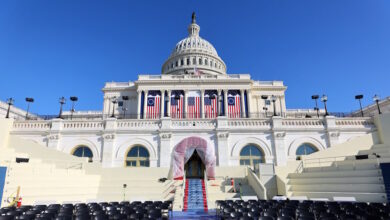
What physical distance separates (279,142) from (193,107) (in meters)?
25.6

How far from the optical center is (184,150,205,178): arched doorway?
24.8m

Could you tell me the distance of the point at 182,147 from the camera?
23703 mm

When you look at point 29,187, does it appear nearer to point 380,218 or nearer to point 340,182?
point 380,218

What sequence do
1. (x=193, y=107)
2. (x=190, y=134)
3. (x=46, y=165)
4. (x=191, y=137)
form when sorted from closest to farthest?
(x=46, y=165) → (x=191, y=137) → (x=190, y=134) → (x=193, y=107)

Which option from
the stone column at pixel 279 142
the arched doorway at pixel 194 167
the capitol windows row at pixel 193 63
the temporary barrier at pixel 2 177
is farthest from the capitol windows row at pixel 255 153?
the capitol windows row at pixel 193 63

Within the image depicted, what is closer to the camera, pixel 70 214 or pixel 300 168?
pixel 70 214

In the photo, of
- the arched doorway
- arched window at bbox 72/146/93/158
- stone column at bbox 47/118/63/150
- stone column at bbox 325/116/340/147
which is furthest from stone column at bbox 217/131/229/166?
stone column at bbox 47/118/63/150

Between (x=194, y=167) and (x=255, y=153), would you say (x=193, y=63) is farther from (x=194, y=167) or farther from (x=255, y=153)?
(x=194, y=167)

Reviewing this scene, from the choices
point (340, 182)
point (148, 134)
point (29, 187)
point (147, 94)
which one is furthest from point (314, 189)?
point (147, 94)

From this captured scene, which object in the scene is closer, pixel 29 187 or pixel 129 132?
pixel 29 187

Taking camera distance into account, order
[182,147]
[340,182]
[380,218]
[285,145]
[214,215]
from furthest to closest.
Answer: [285,145] < [182,147] < [340,182] < [214,215] < [380,218]

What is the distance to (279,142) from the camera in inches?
992

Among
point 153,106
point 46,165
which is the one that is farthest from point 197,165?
point 153,106

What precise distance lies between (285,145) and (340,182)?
332 inches
